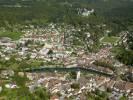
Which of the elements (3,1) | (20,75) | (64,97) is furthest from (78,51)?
(3,1)

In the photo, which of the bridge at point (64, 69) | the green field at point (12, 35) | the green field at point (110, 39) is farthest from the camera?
the green field at point (12, 35)

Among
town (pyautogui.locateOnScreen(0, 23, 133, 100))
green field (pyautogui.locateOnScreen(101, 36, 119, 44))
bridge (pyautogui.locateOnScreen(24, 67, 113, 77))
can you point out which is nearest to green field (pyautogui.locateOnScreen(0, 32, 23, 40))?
town (pyautogui.locateOnScreen(0, 23, 133, 100))

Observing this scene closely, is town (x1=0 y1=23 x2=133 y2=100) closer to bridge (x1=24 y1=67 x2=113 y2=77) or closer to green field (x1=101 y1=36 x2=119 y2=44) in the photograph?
bridge (x1=24 y1=67 x2=113 y2=77)

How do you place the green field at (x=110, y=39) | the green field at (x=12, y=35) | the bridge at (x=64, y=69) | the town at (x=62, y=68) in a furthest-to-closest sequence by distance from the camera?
the green field at (x=12, y=35), the green field at (x=110, y=39), the bridge at (x=64, y=69), the town at (x=62, y=68)

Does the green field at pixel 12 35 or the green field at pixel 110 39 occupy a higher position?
the green field at pixel 12 35

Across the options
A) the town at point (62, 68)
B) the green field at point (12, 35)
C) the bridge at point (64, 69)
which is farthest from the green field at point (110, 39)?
the bridge at point (64, 69)

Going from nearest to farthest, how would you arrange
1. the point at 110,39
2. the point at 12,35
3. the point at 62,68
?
the point at 62,68
the point at 110,39
the point at 12,35

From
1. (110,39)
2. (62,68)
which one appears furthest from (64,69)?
(110,39)

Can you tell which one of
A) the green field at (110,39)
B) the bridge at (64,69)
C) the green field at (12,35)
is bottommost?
the green field at (110,39)

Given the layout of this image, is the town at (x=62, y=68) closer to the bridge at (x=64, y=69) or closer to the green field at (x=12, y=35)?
the bridge at (x=64, y=69)

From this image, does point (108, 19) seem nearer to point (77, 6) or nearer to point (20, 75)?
point (77, 6)

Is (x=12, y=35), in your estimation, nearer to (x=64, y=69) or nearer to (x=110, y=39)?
(x=110, y=39)
